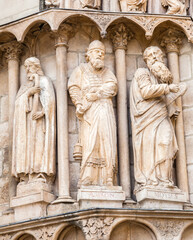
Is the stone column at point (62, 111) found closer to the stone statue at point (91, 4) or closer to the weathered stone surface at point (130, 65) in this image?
the stone statue at point (91, 4)

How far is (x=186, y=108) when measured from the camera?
9.80 metres

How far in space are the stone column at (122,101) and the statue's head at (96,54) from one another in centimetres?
32

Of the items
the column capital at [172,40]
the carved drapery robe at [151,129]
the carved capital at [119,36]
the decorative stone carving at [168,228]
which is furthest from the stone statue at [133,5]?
the decorative stone carving at [168,228]

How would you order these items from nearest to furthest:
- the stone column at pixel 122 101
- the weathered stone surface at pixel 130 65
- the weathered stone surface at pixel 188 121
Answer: the stone column at pixel 122 101, the weathered stone surface at pixel 188 121, the weathered stone surface at pixel 130 65

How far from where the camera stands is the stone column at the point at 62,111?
30.1ft

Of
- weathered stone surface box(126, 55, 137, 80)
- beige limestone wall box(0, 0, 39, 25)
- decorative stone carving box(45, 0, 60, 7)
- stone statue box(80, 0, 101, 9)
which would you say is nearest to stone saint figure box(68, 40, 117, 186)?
weathered stone surface box(126, 55, 137, 80)

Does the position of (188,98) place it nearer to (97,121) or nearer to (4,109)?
(97,121)

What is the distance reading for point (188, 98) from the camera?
32.3ft

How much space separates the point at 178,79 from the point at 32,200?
250cm

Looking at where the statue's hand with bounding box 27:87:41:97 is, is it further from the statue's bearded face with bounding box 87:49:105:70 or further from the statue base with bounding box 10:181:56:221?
the statue base with bounding box 10:181:56:221

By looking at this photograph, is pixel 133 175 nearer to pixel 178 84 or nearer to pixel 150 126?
pixel 150 126

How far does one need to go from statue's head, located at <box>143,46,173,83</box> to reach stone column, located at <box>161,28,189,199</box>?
11.1 inches

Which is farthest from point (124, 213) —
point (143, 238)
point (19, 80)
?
point (19, 80)

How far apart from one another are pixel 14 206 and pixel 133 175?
4.98 feet
